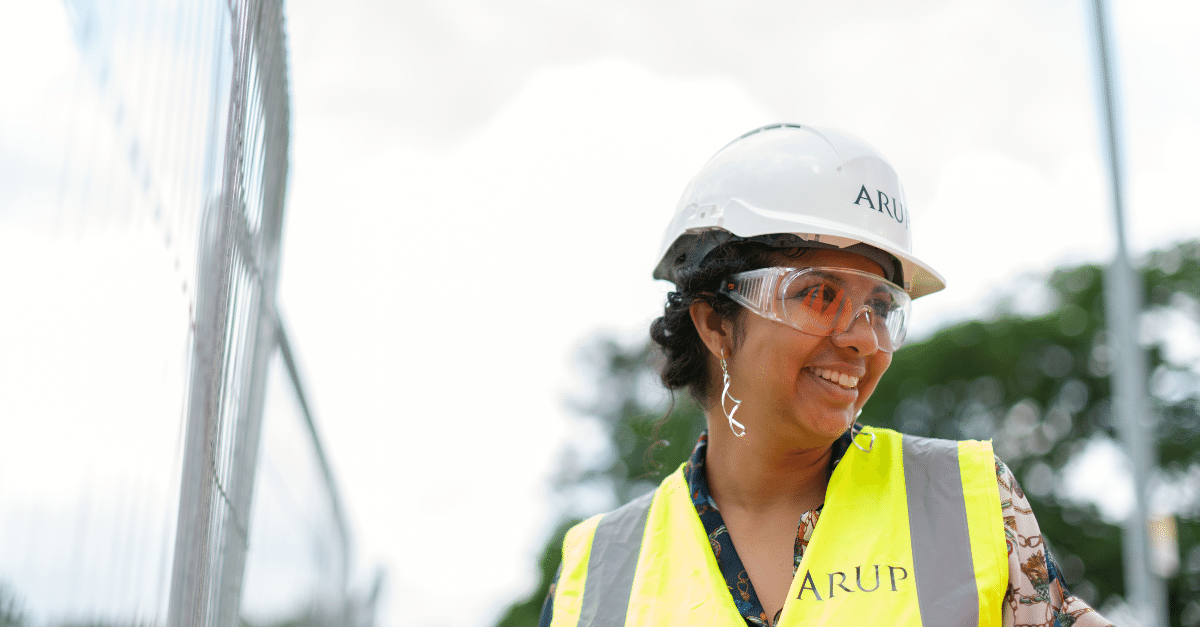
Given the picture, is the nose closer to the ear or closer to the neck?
the neck

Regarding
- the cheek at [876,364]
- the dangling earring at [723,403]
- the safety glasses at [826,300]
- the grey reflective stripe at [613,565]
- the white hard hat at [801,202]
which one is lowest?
the grey reflective stripe at [613,565]

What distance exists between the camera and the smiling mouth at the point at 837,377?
283 cm

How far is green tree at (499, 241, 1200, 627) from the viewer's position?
26.3 meters

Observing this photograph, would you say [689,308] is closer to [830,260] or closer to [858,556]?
[830,260]

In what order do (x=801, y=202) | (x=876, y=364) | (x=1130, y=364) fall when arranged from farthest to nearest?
(x=1130, y=364) < (x=801, y=202) < (x=876, y=364)

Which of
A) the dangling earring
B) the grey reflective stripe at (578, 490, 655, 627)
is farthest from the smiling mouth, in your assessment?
the grey reflective stripe at (578, 490, 655, 627)

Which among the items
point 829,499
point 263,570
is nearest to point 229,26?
point 829,499

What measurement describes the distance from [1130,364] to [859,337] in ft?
20.5

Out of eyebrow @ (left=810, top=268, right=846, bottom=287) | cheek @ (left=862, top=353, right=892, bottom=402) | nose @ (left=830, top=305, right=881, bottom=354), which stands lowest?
cheek @ (left=862, top=353, right=892, bottom=402)

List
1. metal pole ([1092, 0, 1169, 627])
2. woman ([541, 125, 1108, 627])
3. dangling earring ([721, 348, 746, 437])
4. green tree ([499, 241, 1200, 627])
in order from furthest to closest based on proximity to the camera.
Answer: green tree ([499, 241, 1200, 627]), metal pole ([1092, 0, 1169, 627]), dangling earring ([721, 348, 746, 437]), woman ([541, 125, 1108, 627])

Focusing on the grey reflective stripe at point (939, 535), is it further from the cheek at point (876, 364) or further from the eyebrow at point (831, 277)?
the eyebrow at point (831, 277)

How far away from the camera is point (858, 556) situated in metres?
2.54

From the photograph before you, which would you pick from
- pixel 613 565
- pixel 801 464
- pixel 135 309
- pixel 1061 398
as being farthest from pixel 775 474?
pixel 1061 398

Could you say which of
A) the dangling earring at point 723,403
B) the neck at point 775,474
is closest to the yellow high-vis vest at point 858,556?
the neck at point 775,474
